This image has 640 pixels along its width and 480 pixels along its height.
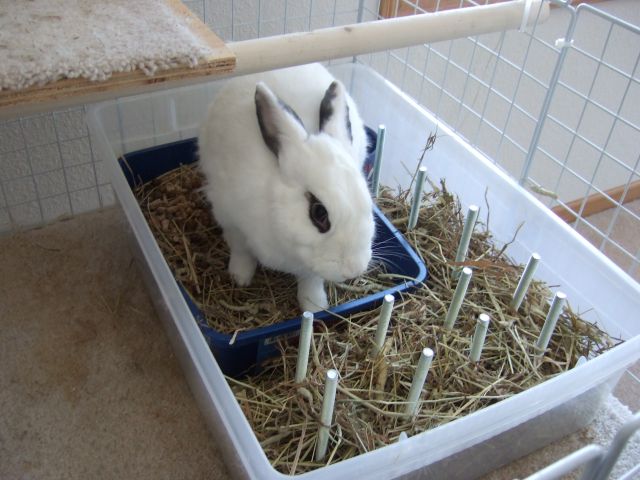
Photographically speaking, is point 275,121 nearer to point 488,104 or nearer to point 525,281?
point 525,281

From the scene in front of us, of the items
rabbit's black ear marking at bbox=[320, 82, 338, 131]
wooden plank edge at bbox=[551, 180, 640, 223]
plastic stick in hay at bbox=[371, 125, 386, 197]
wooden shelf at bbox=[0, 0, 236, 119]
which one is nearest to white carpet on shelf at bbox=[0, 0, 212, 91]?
wooden shelf at bbox=[0, 0, 236, 119]

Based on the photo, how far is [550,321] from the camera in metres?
1.11

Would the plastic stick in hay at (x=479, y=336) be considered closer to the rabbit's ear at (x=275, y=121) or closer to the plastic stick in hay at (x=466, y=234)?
the plastic stick in hay at (x=466, y=234)

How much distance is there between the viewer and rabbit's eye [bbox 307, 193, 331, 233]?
101cm

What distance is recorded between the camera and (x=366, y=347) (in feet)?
3.75

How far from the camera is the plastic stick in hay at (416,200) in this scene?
131 cm

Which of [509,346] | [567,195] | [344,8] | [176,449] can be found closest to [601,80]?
[567,195]

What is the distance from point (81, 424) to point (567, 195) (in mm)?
1763

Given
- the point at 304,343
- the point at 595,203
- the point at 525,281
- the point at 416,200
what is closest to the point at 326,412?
the point at 304,343

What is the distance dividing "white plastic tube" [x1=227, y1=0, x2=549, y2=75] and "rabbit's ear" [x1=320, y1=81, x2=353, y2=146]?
0.65ft

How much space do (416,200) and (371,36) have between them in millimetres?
553

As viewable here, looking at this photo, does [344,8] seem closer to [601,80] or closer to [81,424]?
[601,80]

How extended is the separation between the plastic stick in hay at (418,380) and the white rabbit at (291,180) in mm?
193

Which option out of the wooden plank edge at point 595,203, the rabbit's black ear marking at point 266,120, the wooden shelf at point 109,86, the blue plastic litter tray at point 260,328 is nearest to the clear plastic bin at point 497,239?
the blue plastic litter tray at point 260,328
